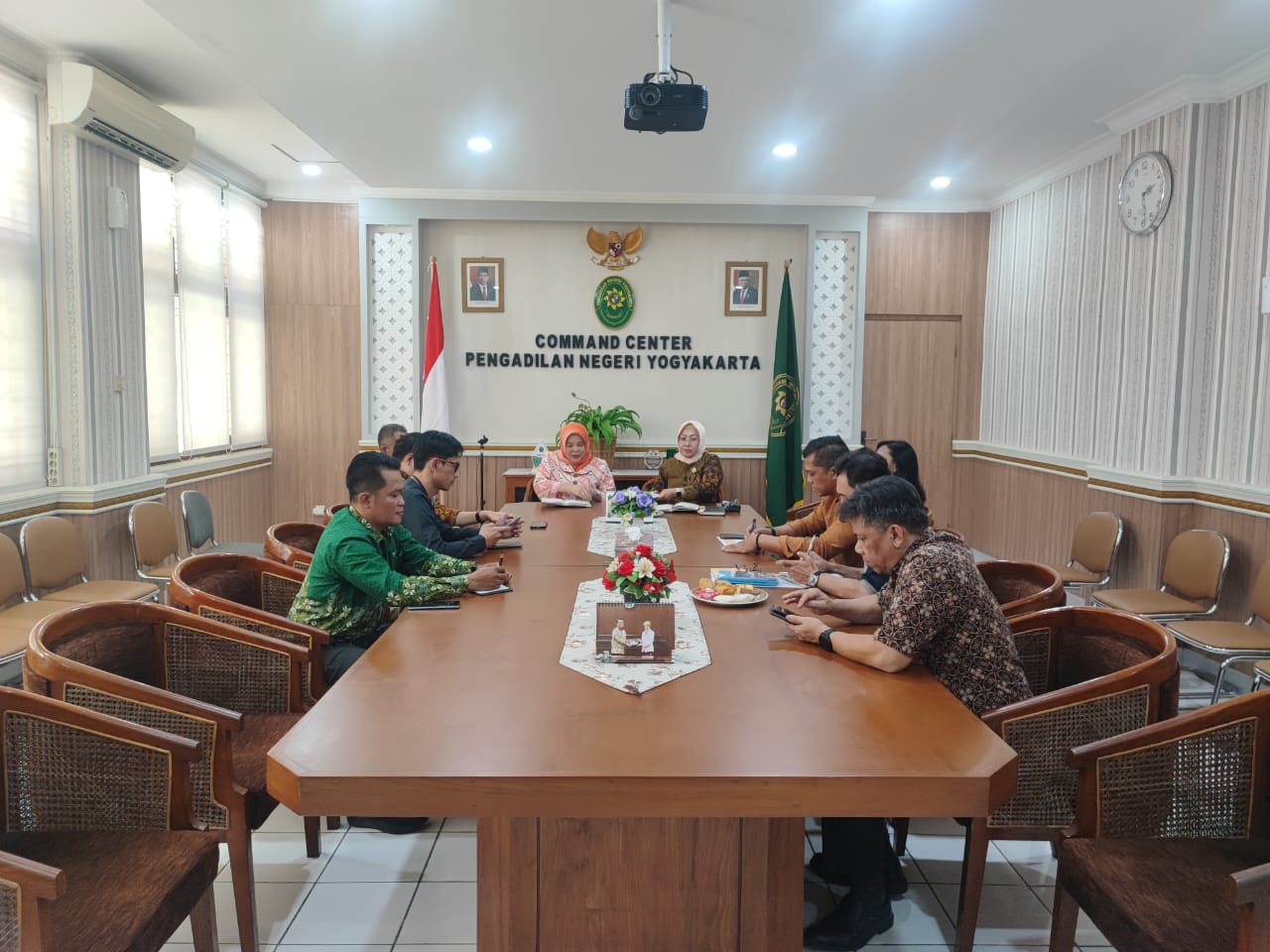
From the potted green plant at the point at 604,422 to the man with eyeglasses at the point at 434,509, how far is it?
3152mm

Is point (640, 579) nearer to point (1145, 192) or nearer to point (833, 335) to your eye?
point (1145, 192)

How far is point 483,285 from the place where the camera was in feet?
24.6

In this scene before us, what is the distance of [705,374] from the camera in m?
7.61

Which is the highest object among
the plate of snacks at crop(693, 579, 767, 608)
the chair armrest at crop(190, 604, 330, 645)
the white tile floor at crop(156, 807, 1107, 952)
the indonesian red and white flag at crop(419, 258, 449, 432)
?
the indonesian red and white flag at crop(419, 258, 449, 432)

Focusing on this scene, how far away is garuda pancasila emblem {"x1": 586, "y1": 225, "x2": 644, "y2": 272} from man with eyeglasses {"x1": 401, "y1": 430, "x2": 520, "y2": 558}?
12.3 feet

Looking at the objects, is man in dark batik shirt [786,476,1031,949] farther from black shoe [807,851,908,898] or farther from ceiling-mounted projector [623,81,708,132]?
ceiling-mounted projector [623,81,708,132]

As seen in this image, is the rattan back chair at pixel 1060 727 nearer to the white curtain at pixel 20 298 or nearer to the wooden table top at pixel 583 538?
the wooden table top at pixel 583 538

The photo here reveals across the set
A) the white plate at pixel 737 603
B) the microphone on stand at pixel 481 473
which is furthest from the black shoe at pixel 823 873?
the microphone on stand at pixel 481 473

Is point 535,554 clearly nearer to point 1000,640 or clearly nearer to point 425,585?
point 425,585

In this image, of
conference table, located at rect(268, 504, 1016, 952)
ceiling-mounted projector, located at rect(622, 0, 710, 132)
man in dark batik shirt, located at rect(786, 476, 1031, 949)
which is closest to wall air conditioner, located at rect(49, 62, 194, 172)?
ceiling-mounted projector, located at rect(622, 0, 710, 132)

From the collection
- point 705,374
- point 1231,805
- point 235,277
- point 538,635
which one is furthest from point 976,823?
point 235,277

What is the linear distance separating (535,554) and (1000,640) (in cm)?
204

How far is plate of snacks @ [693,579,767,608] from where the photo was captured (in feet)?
9.20

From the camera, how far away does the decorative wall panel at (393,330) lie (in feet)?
Answer: 24.2
